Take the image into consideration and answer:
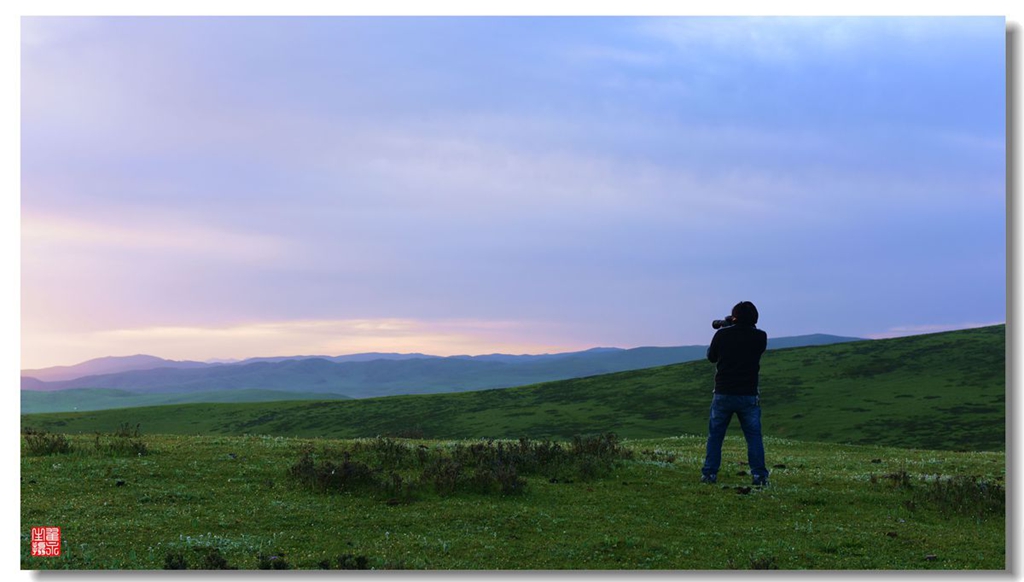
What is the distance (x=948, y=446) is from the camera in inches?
1820

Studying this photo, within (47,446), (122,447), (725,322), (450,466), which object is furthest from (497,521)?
(47,446)

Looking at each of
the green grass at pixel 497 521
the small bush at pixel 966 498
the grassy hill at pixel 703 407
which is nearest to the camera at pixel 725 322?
the green grass at pixel 497 521

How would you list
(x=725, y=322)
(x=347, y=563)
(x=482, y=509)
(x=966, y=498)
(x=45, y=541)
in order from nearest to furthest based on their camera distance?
1. (x=347, y=563)
2. (x=45, y=541)
3. (x=482, y=509)
4. (x=966, y=498)
5. (x=725, y=322)

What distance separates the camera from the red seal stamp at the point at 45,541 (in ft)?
37.4

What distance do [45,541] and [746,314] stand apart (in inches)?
564

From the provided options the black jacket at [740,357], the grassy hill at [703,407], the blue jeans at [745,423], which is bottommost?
the grassy hill at [703,407]

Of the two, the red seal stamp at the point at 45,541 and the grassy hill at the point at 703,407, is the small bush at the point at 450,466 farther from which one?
the grassy hill at the point at 703,407

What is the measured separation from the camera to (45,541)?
1162 centimetres

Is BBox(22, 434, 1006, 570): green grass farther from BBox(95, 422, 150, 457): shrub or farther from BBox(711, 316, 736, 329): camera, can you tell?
BBox(711, 316, 736, 329): camera

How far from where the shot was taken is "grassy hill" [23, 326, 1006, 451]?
182 ft

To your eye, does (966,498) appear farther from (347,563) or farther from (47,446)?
(47,446)

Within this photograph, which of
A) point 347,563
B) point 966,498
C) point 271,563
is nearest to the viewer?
point 271,563

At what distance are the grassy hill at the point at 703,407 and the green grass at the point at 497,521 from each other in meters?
36.5

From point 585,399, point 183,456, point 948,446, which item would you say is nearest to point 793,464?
point 183,456
